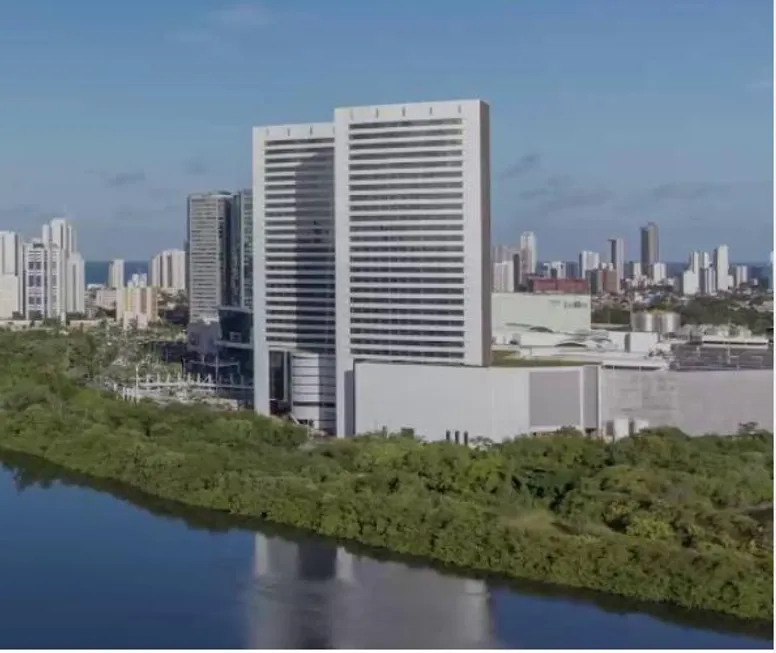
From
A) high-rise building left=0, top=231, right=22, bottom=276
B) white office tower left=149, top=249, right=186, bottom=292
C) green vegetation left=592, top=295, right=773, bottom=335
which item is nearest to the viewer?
green vegetation left=592, top=295, right=773, bottom=335

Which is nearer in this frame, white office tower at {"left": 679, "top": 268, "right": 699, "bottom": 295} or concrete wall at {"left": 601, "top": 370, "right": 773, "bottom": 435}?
concrete wall at {"left": 601, "top": 370, "right": 773, "bottom": 435}

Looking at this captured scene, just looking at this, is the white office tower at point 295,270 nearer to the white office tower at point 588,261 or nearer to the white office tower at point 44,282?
the white office tower at point 44,282

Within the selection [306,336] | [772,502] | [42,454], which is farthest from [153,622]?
[306,336]

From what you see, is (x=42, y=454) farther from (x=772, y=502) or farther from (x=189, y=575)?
(x=772, y=502)

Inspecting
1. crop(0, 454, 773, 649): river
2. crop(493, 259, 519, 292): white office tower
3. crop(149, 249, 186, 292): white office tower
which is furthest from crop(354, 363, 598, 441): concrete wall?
crop(149, 249, 186, 292): white office tower

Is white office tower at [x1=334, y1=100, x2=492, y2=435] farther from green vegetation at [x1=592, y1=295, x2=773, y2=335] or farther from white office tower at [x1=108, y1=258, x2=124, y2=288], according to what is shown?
white office tower at [x1=108, y1=258, x2=124, y2=288]

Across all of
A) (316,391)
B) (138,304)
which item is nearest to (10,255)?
(138,304)
